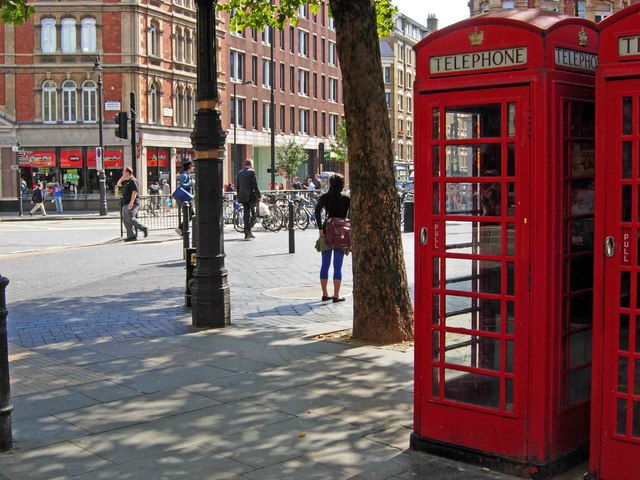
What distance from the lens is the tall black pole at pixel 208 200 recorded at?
9.61 meters

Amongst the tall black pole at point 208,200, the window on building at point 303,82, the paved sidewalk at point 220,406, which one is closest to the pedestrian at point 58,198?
the window on building at point 303,82

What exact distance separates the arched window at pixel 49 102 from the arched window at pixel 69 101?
18.0 inches

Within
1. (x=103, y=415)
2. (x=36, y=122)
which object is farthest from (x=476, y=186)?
(x=36, y=122)

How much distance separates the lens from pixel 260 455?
5.30 m

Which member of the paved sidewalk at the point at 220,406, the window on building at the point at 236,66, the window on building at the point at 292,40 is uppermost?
the window on building at the point at 292,40

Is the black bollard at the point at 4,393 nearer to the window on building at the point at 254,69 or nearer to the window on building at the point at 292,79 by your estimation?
the window on building at the point at 254,69

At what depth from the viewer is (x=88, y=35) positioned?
168ft

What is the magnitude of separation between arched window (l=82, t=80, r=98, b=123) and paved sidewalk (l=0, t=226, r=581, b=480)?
140 feet

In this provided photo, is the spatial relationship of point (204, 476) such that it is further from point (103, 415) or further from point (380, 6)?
point (380, 6)

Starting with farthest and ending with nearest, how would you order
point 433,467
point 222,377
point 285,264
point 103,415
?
point 285,264 < point 222,377 < point 103,415 < point 433,467

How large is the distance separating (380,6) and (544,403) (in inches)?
463

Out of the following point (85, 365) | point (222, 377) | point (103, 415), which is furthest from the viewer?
point (85, 365)

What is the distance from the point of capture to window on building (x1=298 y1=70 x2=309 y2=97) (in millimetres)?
73062

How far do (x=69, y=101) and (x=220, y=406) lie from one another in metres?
47.9
